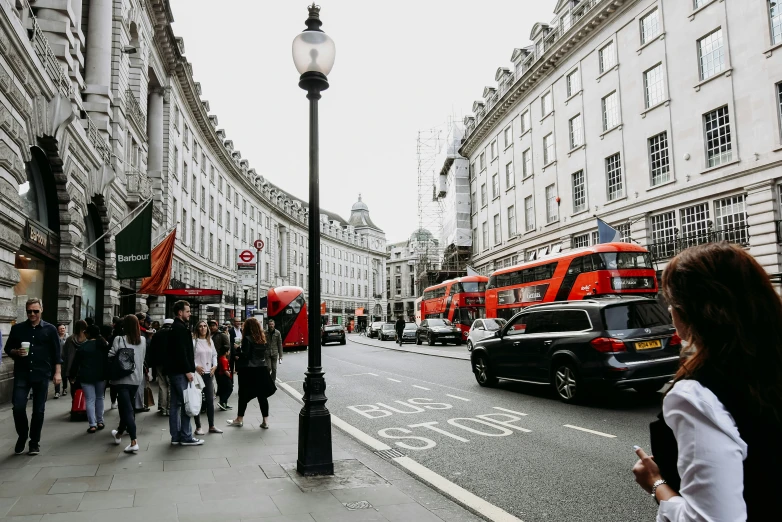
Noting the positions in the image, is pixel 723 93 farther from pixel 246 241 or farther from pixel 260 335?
pixel 246 241

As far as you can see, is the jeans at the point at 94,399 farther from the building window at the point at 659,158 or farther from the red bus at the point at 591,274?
the building window at the point at 659,158

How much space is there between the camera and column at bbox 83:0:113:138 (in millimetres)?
19047

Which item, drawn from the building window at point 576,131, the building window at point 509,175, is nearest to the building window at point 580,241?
the building window at point 576,131

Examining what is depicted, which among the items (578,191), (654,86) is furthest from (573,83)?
(654,86)

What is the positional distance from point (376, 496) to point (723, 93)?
24040 millimetres

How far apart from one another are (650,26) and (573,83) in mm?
6834

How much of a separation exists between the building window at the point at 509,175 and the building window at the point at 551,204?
5.42 metres

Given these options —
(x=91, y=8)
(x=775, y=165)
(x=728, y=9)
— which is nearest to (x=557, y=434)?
(x=775, y=165)

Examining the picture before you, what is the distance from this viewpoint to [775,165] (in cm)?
2105

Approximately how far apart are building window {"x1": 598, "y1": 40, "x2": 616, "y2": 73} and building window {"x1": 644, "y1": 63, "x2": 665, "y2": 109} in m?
2.79

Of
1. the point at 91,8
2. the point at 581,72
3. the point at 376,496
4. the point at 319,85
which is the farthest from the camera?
the point at 581,72

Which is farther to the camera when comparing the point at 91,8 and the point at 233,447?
the point at 91,8

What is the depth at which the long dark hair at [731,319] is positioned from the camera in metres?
1.52

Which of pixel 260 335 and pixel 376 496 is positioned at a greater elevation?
pixel 260 335
